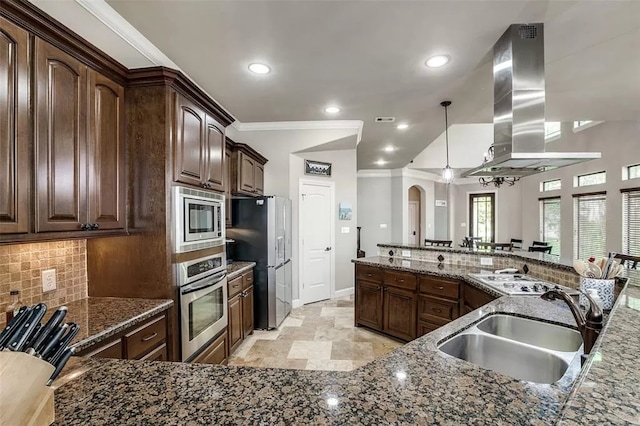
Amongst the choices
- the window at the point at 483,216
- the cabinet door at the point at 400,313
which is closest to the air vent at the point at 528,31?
the cabinet door at the point at 400,313

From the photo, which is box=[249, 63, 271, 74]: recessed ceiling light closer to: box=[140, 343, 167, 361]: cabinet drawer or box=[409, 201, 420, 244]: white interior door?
box=[140, 343, 167, 361]: cabinet drawer

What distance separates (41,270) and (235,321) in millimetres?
1705

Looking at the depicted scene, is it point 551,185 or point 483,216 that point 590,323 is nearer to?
→ point 551,185

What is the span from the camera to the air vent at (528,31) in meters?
2.14

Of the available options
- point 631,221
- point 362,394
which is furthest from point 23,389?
point 631,221

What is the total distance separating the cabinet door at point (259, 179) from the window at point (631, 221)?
18.0 feet

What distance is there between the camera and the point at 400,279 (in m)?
3.29

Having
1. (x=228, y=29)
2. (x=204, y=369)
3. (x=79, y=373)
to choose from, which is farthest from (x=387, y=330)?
(x=228, y=29)

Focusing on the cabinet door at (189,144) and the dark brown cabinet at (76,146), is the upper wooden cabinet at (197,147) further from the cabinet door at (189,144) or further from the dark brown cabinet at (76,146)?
the dark brown cabinet at (76,146)

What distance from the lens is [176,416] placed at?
762 millimetres

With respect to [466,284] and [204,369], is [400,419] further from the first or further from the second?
[466,284]

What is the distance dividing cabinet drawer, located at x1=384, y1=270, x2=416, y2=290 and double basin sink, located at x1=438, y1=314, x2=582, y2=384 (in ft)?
4.74

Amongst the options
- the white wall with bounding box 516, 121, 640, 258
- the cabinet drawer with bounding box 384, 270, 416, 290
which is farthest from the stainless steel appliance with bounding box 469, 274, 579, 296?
the white wall with bounding box 516, 121, 640, 258

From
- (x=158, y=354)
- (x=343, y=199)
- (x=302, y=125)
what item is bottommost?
(x=158, y=354)
